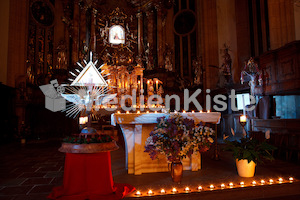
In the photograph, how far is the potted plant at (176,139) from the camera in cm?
352

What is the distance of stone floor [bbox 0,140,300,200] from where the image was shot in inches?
126

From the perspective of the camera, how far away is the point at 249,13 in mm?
12250

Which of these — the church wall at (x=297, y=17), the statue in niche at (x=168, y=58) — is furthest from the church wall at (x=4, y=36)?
the church wall at (x=297, y=17)

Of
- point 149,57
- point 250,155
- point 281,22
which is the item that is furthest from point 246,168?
point 149,57

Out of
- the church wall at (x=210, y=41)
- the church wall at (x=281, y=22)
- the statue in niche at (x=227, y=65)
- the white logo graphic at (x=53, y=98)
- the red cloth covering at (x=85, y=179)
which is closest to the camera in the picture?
the red cloth covering at (x=85, y=179)

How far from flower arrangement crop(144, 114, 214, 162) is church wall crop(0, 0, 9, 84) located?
10055mm

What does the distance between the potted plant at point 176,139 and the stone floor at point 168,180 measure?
45cm

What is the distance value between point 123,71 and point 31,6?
7.79m

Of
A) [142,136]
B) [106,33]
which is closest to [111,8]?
[106,33]

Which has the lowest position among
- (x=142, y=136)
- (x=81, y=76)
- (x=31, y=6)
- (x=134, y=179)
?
(x=134, y=179)

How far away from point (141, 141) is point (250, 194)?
208 centimetres

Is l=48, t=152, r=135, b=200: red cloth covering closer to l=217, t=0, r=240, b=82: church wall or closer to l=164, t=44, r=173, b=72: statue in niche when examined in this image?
l=217, t=0, r=240, b=82: church wall

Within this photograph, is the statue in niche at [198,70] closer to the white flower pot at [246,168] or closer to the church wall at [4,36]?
the white flower pot at [246,168]

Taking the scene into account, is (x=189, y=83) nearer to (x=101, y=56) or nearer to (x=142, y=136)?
(x=101, y=56)
